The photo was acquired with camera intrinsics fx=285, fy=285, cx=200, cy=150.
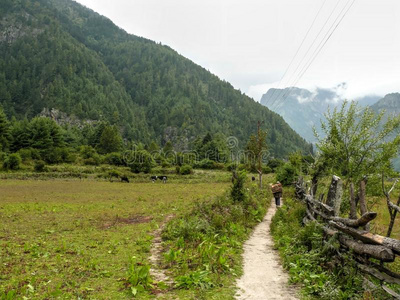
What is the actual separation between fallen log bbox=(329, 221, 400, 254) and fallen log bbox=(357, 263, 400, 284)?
2.08 ft

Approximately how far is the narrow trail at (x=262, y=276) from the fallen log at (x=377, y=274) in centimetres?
185

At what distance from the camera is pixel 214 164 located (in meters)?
95.8

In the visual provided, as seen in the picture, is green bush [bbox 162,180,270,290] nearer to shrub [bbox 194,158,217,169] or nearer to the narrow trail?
the narrow trail

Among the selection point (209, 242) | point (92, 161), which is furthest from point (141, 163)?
point (209, 242)

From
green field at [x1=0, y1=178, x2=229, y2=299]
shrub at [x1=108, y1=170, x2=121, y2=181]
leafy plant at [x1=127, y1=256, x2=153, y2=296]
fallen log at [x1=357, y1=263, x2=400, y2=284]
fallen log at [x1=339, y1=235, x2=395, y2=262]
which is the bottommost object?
shrub at [x1=108, y1=170, x2=121, y2=181]

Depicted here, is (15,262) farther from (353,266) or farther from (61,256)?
(353,266)

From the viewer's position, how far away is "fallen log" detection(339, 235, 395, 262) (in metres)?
6.22

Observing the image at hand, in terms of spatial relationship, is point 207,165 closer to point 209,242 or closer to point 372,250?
point 209,242

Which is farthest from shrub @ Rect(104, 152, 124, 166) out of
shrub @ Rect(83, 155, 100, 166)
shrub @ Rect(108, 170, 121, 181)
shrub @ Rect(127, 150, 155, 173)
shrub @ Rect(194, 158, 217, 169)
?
shrub @ Rect(194, 158, 217, 169)

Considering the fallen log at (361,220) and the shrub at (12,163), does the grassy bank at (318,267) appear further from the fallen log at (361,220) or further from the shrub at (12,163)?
the shrub at (12,163)

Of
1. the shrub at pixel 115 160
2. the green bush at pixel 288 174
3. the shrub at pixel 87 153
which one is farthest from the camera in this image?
the shrub at pixel 87 153

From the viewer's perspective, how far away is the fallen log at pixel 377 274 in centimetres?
633

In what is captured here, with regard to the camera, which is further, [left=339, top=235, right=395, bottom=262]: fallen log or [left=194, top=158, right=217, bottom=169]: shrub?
[left=194, top=158, right=217, bottom=169]: shrub

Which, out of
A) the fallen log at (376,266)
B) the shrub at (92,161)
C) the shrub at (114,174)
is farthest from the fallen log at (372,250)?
the shrub at (92,161)
